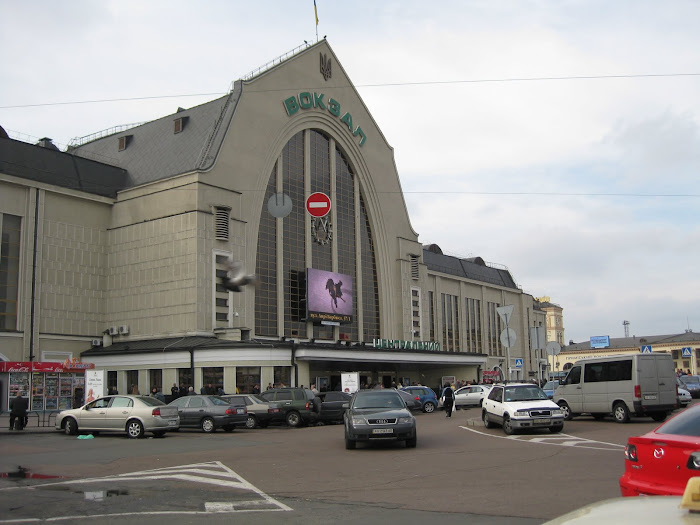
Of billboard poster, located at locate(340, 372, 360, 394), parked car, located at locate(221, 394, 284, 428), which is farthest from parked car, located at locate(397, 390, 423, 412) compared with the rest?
parked car, located at locate(221, 394, 284, 428)

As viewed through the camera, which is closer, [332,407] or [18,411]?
[18,411]

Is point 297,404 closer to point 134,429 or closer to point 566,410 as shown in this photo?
point 134,429

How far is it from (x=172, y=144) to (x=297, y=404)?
26.0 m

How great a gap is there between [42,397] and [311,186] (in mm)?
24145

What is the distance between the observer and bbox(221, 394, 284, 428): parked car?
2834 centimetres

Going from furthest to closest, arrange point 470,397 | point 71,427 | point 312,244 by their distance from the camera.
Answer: point 312,244 < point 470,397 < point 71,427

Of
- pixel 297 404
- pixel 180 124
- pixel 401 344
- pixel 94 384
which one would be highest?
pixel 180 124

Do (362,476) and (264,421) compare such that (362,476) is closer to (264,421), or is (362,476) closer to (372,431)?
(372,431)

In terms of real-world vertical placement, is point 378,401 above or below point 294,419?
above

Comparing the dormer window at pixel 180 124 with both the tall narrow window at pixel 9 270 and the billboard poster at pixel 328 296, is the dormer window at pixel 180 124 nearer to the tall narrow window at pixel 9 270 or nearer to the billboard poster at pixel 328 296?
the billboard poster at pixel 328 296

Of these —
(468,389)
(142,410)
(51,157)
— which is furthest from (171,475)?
(51,157)

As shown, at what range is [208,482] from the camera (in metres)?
12.6

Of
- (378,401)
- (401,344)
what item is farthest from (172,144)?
(378,401)

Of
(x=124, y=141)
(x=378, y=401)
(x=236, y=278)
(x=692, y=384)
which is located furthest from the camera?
(x=124, y=141)
